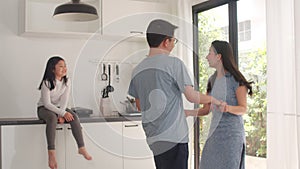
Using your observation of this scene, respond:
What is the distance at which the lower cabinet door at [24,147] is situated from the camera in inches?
141

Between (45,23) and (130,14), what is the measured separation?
2.81ft

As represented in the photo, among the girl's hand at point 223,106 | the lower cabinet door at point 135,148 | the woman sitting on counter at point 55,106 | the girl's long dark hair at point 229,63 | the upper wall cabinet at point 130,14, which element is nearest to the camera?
the girl's hand at point 223,106

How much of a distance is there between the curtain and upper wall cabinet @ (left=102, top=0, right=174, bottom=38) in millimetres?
1534

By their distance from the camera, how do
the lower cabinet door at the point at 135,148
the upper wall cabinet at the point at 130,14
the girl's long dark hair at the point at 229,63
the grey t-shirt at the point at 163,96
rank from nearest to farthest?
the grey t-shirt at the point at 163,96, the girl's long dark hair at the point at 229,63, the lower cabinet door at the point at 135,148, the upper wall cabinet at the point at 130,14

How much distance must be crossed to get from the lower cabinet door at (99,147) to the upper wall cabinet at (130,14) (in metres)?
0.93

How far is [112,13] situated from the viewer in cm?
425

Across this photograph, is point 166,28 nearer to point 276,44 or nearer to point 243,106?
point 243,106

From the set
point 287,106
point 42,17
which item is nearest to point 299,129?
point 287,106

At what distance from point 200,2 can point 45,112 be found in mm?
1911

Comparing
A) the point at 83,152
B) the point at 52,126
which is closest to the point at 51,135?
the point at 52,126

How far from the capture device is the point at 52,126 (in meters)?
3.64

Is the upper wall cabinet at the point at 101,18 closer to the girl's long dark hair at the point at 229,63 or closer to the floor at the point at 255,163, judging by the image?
the girl's long dark hair at the point at 229,63

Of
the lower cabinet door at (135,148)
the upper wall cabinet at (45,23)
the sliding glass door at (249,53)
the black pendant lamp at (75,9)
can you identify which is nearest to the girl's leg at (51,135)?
the lower cabinet door at (135,148)

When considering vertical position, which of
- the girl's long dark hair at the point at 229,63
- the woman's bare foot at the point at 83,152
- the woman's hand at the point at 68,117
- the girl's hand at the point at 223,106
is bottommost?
the woman's bare foot at the point at 83,152
